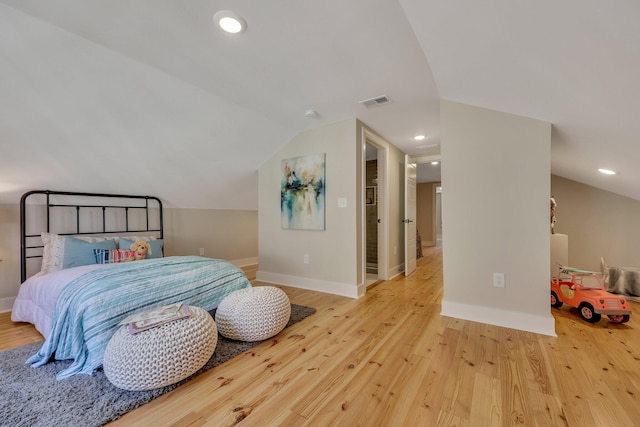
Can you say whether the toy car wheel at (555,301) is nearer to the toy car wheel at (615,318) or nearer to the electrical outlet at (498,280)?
the toy car wheel at (615,318)

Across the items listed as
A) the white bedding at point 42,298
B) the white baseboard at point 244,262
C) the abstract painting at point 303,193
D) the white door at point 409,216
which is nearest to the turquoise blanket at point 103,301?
the white bedding at point 42,298

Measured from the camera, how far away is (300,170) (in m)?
3.60

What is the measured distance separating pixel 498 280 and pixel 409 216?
208 centimetres

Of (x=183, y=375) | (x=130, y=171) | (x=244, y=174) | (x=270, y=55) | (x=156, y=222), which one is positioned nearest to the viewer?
(x=183, y=375)

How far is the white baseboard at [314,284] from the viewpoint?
3.20 m

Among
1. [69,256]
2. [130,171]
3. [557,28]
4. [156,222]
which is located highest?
[557,28]

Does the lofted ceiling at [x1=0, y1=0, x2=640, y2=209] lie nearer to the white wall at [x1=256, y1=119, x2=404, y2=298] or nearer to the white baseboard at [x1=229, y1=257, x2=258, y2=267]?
the white wall at [x1=256, y1=119, x2=404, y2=298]

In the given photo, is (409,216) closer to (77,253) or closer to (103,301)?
(103,301)

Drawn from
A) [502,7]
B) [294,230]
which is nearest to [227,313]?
[294,230]

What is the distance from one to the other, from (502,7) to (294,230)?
9.77 feet

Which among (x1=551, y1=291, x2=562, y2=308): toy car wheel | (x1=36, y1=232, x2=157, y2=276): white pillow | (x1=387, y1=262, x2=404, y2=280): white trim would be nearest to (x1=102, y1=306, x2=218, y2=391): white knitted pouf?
(x1=36, y1=232, x2=157, y2=276): white pillow

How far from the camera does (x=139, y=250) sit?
9.52ft

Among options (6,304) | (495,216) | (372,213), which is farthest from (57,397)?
(372,213)

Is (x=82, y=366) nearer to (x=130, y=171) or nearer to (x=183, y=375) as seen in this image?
(x=183, y=375)
